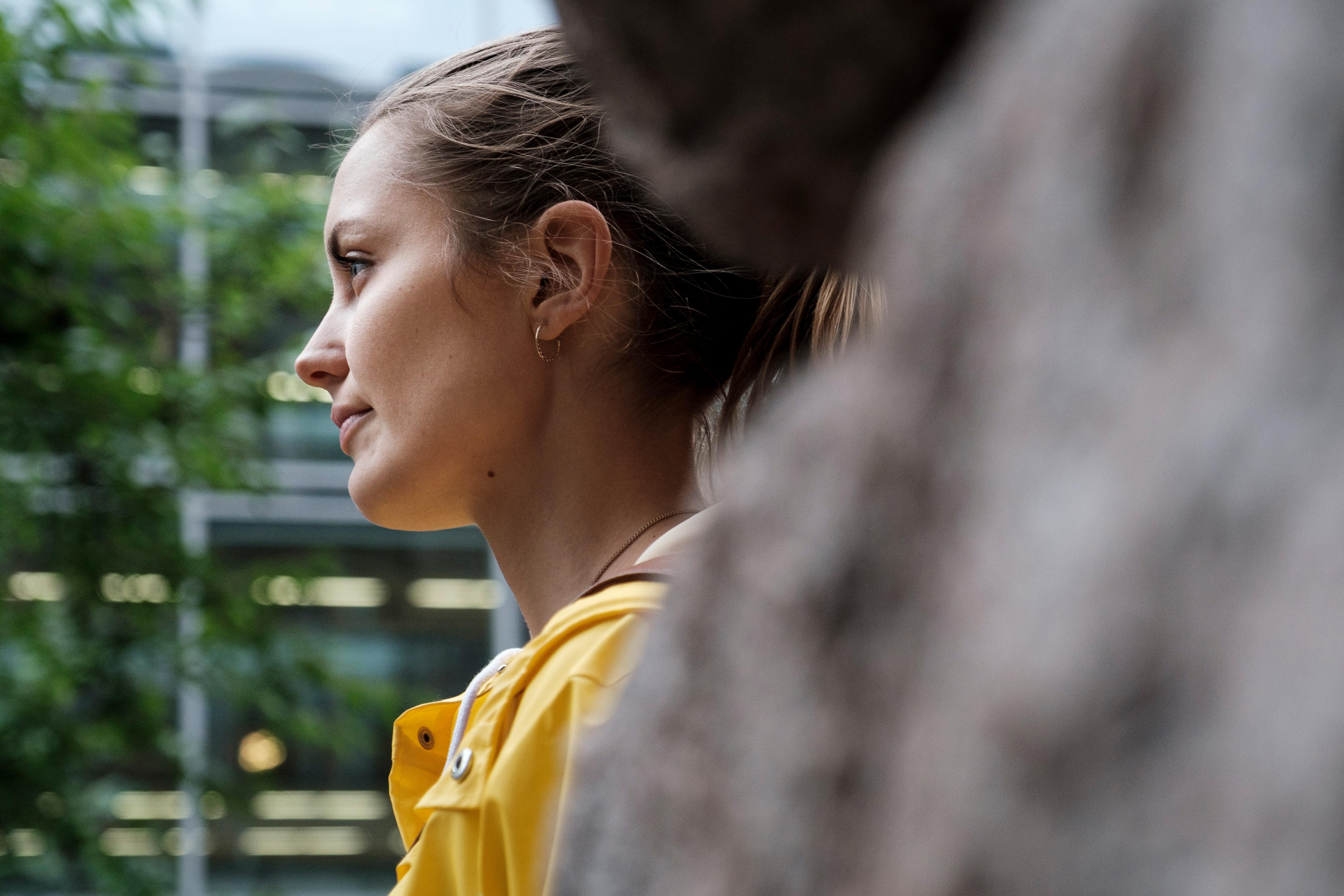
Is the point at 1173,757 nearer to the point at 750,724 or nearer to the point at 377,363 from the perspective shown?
the point at 750,724

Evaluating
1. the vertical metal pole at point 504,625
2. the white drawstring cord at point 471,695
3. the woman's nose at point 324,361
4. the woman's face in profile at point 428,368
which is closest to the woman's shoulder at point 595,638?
the white drawstring cord at point 471,695

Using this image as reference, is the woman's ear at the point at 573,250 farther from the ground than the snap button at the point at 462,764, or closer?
farther from the ground

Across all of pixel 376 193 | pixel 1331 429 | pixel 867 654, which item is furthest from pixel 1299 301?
pixel 376 193

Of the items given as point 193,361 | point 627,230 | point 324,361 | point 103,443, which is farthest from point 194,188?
point 627,230

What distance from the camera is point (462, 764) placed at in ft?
3.35

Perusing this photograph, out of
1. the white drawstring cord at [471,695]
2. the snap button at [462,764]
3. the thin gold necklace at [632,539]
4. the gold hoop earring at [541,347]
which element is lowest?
the white drawstring cord at [471,695]

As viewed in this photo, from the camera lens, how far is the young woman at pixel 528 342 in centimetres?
145

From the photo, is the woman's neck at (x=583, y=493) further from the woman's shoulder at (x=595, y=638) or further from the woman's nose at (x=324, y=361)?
the woman's shoulder at (x=595, y=638)

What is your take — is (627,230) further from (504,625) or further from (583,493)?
(504,625)

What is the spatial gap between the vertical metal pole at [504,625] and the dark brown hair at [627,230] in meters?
4.65

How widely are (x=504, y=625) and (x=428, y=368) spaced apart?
16.1 feet

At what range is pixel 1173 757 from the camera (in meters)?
0.28

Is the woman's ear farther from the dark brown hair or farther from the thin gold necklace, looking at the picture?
the thin gold necklace

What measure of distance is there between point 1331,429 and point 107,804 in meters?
3.72
